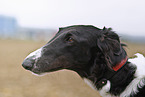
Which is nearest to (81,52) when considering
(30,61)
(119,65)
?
(119,65)

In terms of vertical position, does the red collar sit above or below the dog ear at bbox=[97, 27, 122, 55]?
below

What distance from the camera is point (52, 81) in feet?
26.5

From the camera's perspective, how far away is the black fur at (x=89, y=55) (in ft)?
8.46

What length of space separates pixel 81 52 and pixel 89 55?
0.43 ft

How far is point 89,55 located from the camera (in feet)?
8.89

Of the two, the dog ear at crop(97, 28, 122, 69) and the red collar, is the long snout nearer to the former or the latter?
the dog ear at crop(97, 28, 122, 69)

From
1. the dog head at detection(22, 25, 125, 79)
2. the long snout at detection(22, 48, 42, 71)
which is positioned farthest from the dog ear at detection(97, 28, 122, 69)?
the long snout at detection(22, 48, 42, 71)

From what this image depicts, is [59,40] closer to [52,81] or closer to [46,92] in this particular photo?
[46,92]

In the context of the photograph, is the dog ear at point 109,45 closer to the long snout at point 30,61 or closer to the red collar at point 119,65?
the red collar at point 119,65

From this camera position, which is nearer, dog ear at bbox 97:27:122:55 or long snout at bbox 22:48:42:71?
long snout at bbox 22:48:42:71

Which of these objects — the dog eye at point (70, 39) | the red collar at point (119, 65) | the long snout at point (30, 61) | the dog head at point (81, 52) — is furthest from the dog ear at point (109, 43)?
the long snout at point (30, 61)

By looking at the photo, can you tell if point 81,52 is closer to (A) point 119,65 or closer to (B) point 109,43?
(B) point 109,43

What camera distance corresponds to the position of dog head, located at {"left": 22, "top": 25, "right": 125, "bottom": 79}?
261 cm

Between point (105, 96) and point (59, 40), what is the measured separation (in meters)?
1.09
